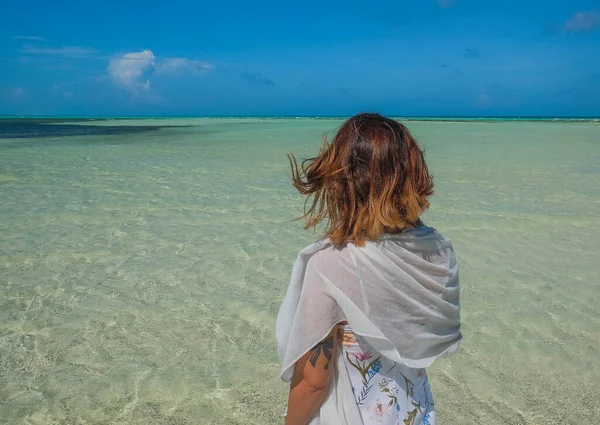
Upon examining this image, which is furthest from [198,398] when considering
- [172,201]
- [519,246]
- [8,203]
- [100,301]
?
[8,203]

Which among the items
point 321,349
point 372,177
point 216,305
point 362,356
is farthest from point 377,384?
point 216,305

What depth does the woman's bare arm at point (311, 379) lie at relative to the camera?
120 centimetres

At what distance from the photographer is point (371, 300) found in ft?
3.85

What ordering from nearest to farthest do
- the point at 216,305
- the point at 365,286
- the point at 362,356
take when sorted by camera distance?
the point at 365,286
the point at 362,356
the point at 216,305

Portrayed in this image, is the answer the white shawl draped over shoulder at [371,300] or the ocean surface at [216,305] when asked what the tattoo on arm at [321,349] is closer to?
the white shawl draped over shoulder at [371,300]

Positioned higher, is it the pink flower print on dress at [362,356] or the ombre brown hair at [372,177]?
the ombre brown hair at [372,177]

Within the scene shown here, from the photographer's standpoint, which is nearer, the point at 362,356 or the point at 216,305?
the point at 362,356

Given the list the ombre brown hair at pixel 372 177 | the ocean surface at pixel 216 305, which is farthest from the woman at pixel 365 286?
the ocean surface at pixel 216 305

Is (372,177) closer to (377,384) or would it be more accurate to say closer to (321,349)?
(321,349)

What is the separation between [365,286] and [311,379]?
0.27 meters

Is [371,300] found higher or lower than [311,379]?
higher

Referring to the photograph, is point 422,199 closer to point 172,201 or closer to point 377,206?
point 377,206

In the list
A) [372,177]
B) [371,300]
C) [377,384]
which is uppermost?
[372,177]

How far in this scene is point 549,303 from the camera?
3.60 m
